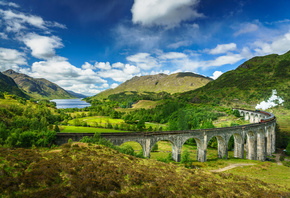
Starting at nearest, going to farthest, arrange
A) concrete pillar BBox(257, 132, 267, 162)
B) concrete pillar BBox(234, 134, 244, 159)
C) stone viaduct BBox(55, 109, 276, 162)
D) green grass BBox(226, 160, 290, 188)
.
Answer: green grass BBox(226, 160, 290, 188) < stone viaduct BBox(55, 109, 276, 162) < concrete pillar BBox(234, 134, 244, 159) < concrete pillar BBox(257, 132, 267, 162)

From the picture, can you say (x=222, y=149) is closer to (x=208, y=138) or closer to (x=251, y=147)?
(x=208, y=138)

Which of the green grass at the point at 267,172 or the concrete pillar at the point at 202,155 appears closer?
the green grass at the point at 267,172

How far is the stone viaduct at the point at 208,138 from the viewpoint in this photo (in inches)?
1383

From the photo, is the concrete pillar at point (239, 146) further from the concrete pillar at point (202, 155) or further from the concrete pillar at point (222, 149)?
the concrete pillar at point (202, 155)

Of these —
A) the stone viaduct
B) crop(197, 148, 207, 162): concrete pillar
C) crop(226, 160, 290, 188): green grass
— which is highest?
the stone viaduct

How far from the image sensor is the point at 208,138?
42.8 metres

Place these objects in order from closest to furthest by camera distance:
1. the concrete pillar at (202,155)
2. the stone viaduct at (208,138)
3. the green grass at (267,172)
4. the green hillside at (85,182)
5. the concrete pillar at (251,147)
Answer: the green hillside at (85,182) < the green grass at (267,172) < the stone viaduct at (208,138) < the concrete pillar at (202,155) < the concrete pillar at (251,147)

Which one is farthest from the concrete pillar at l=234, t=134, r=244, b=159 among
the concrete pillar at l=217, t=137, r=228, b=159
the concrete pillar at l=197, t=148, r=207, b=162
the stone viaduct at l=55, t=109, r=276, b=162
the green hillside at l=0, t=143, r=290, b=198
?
the green hillside at l=0, t=143, r=290, b=198

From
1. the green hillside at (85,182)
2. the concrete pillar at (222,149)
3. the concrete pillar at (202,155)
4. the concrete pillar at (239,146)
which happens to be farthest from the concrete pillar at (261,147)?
the green hillside at (85,182)

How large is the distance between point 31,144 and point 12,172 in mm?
20210

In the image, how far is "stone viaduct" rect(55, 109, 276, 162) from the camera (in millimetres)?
35125

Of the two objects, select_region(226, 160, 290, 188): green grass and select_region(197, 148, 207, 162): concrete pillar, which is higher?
select_region(197, 148, 207, 162): concrete pillar

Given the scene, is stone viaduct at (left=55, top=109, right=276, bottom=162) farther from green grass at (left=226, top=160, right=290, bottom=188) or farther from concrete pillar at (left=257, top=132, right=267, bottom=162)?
green grass at (left=226, top=160, right=290, bottom=188)

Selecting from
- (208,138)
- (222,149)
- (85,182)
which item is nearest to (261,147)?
(222,149)
